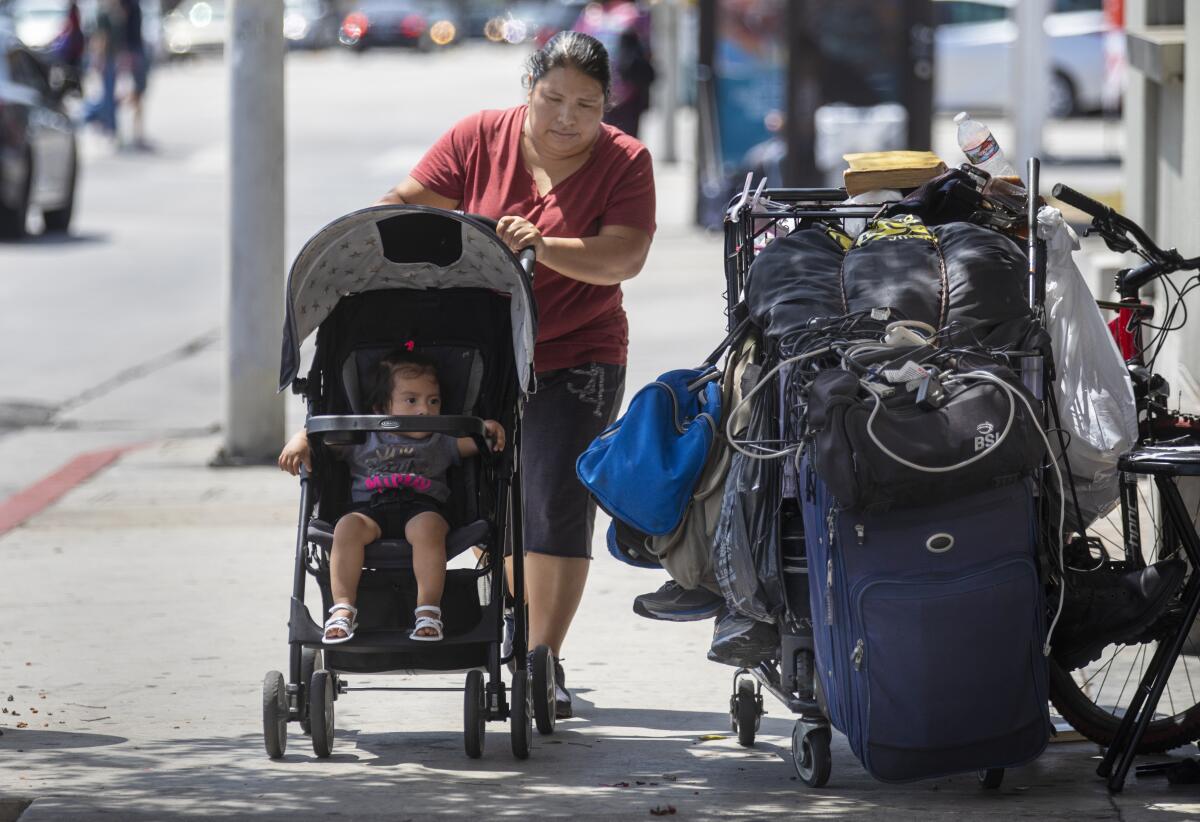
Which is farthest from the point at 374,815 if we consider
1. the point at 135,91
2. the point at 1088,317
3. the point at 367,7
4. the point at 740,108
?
the point at 367,7

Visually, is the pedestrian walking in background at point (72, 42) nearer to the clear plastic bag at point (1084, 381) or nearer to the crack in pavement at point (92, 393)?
the crack in pavement at point (92, 393)

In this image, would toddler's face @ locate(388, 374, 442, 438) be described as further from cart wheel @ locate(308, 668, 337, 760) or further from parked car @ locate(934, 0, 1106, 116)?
parked car @ locate(934, 0, 1106, 116)

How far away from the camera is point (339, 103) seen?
3491cm

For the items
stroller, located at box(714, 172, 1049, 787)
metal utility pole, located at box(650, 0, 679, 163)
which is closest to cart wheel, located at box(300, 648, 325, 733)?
stroller, located at box(714, 172, 1049, 787)

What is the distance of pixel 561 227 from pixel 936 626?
1.77 metres

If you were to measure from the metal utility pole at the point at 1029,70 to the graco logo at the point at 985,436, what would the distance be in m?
14.2

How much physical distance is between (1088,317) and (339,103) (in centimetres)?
3067

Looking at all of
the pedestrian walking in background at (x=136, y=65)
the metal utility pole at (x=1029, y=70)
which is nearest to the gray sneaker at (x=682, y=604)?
the metal utility pole at (x=1029, y=70)

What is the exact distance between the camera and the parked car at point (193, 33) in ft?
157

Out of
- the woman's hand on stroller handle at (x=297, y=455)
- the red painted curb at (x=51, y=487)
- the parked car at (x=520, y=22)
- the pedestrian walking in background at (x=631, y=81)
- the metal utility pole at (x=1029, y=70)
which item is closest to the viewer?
the woman's hand on stroller handle at (x=297, y=455)

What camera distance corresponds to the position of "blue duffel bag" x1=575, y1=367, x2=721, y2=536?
203 inches

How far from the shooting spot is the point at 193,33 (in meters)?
49.2

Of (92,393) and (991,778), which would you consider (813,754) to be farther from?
(92,393)

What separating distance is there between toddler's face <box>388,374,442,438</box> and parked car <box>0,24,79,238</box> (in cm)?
1330
